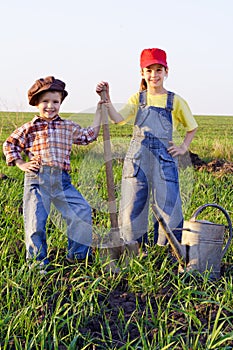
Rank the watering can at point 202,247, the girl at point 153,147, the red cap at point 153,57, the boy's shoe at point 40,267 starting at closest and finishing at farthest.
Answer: the boy's shoe at point 40,267 → the watering can at point 202,247 → the red cap at point 153,57 → the girl at point 153,147

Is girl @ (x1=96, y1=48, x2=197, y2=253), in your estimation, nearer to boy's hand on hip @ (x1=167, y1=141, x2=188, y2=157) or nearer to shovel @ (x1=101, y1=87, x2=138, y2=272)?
boy's hand on hip @ (x1=167, y1=141, x2=188, y2=157)

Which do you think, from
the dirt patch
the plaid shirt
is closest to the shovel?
the plaid shirt

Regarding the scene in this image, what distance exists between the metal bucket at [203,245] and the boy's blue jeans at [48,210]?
63cm

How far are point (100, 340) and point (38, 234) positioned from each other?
117 centimetres

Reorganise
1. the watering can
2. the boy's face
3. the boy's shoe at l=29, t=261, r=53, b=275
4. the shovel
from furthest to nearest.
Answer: the shovel < the boy's face < the watering can < the boy's shoe at l=29, t=261, r=53, b=275

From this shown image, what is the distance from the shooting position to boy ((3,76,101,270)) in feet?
12.5

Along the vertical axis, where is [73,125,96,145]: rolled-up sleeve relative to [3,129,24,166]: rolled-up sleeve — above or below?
above

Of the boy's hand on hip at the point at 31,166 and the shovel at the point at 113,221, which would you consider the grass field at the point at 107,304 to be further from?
the boy's hand on hip at the point at 31,166

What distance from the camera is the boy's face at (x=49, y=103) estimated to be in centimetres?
379

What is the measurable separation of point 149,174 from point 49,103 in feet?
2.88

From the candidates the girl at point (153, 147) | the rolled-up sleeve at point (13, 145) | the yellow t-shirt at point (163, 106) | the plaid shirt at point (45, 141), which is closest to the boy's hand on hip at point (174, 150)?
the girl at point (153, 147)

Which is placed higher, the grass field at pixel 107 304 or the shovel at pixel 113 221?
the shovel at pixel 113 221

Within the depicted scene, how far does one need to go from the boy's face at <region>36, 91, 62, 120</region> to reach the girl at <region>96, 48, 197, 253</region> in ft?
1.31

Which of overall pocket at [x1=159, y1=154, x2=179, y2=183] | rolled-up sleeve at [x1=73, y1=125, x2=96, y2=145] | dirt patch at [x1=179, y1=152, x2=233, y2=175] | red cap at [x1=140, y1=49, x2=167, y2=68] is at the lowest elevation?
dirt patch at [x1=179, y1=152, x2=233, y2=175]
